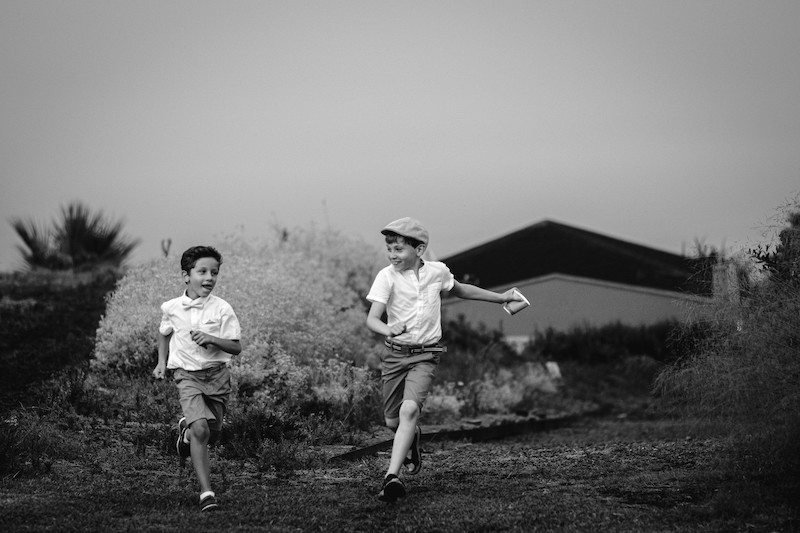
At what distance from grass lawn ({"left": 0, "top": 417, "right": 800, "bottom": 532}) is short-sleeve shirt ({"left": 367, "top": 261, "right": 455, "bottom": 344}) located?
1.09 meters

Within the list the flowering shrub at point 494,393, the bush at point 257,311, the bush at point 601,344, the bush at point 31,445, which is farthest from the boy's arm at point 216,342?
the bush at point 601,344

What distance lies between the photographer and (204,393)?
19.8 ft

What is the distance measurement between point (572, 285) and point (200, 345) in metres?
26.9

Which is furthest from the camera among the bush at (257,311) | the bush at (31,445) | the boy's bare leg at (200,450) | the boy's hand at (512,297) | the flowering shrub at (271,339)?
the bush at (257,311)

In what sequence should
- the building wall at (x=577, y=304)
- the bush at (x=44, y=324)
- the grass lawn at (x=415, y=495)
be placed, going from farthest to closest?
1. the building wall at (x=577, y=304)
2. the bush at (x=44, y=324)
3. the grass lawn at (x=415, y=495)

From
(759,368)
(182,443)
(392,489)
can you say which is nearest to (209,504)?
(182,443)

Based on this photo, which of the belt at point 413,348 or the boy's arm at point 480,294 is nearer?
the belt at point 413,348

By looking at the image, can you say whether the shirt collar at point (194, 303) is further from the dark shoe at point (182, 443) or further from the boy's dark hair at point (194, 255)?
the dark shoe at point (182, 443)

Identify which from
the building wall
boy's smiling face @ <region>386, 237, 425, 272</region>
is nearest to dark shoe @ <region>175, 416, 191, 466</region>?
boy's smiling face @ <region>386, 237, 425, 272</region>

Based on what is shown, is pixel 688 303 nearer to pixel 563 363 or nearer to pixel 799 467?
pixel 799 467

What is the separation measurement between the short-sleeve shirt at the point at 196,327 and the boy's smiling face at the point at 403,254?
3.84ft

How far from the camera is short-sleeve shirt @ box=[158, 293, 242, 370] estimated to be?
6.06 meters

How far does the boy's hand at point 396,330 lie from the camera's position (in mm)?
6137

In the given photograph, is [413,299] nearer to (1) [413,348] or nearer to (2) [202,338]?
(1) [413,348]
